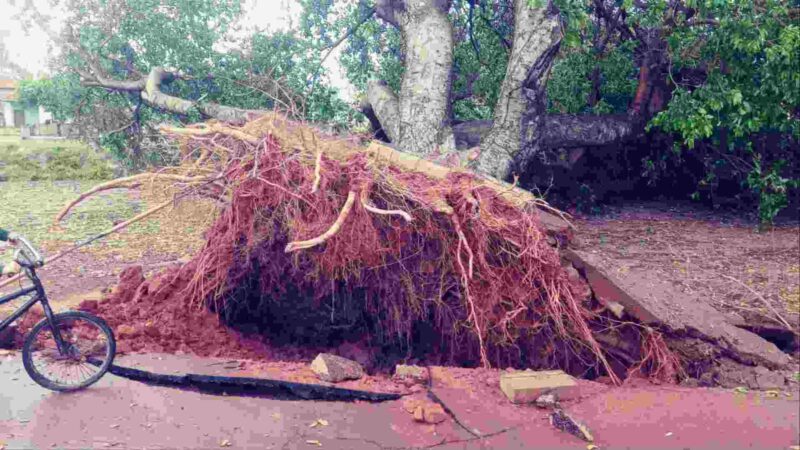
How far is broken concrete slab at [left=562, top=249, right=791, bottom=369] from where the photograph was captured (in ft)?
17.1

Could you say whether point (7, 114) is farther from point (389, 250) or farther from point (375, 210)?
point (375, 210)

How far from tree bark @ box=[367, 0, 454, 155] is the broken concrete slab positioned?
309 cm

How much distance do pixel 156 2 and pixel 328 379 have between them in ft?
25.4

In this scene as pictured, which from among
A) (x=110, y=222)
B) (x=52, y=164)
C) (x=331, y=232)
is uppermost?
(x=52, y=164)

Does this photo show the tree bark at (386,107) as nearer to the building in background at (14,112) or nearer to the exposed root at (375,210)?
the exposed root at (375,210)

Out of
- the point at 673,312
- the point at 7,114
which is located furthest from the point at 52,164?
the point at 7,114

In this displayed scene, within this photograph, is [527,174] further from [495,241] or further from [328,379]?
[328,379]

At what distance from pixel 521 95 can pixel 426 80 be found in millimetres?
1200

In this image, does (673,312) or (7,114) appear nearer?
(673,312)

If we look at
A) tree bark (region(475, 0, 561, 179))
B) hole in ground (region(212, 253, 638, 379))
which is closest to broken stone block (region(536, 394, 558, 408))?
hole in ground (region(212, 253, 638, 379))

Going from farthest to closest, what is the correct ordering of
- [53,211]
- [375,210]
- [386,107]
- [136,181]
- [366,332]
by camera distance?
Answer: [53,211], [386,107], [366,332], [136,181], [375,210]

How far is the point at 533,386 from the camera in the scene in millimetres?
4543

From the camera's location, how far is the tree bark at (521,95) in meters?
7.79

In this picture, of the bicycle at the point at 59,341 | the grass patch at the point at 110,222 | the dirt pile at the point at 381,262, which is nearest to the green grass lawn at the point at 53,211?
the grass patch at the point at 110,222
